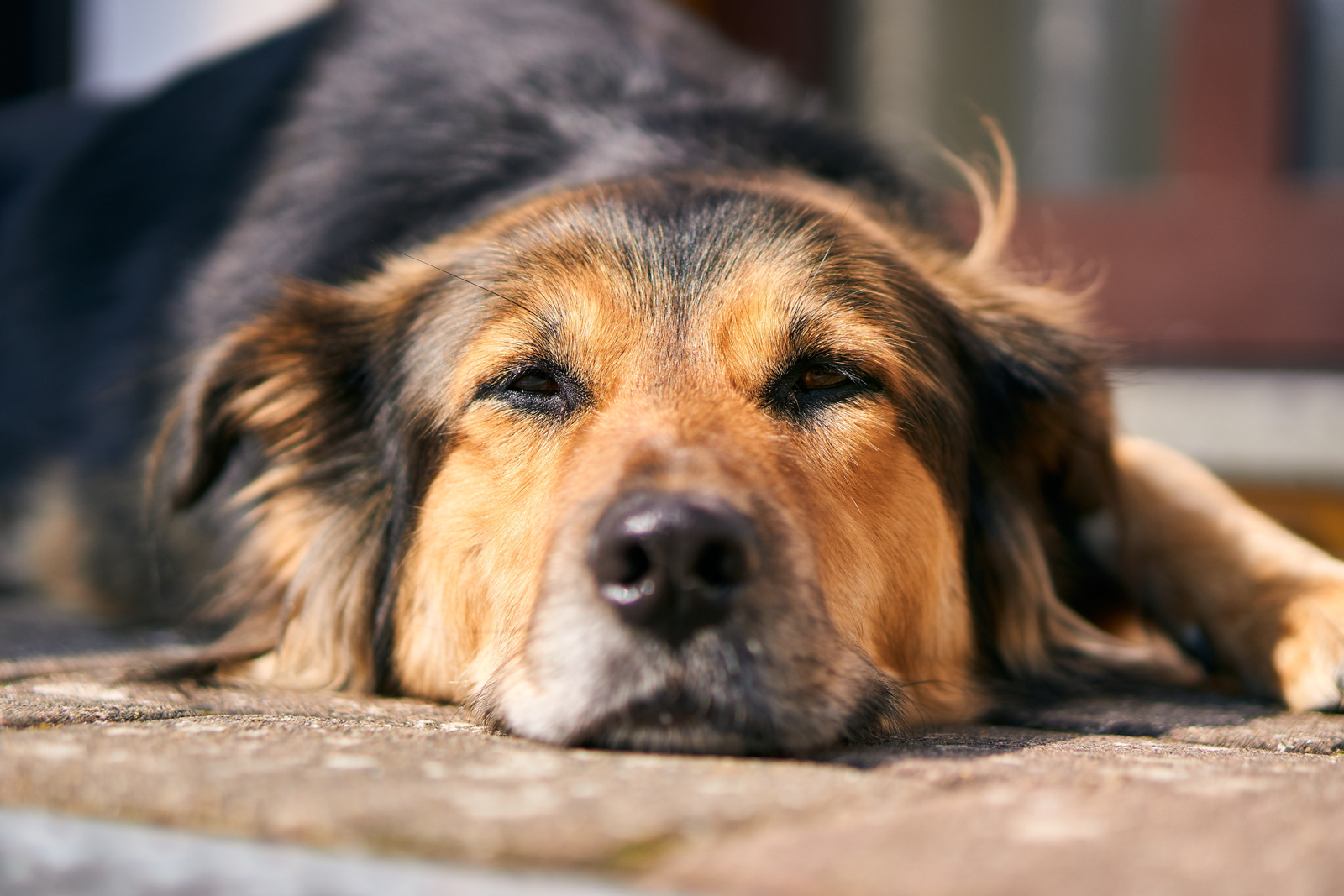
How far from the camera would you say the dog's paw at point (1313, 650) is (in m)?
2.12

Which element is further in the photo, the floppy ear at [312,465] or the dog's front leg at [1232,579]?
the floppy ear at [312,465]

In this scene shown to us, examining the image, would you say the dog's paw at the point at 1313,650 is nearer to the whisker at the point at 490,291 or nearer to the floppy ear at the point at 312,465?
the whisker at the point at 490,291

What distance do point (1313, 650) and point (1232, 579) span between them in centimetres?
31

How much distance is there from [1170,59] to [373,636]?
4.93 m

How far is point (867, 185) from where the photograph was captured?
121 inches

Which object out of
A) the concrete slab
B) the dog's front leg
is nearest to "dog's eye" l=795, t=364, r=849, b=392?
the dog's front leg

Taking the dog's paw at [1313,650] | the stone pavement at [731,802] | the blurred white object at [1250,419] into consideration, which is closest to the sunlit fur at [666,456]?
the stone pavement at [731,802]

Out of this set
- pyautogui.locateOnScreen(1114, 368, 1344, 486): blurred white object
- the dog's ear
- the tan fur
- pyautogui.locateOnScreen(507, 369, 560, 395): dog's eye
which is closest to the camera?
the tan fur

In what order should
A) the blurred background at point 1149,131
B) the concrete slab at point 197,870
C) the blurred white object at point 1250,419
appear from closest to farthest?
the concrete slab at point 197,870 < the blurred white object at point 1250,419 < the blurred background at point 1149,131

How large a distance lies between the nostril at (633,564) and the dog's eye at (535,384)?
0.61 meters

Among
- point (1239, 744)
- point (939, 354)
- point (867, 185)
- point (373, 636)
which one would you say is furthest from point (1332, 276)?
point (373, 636)

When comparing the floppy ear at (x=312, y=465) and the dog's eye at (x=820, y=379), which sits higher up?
the dog's eye at (x=820, y=379)

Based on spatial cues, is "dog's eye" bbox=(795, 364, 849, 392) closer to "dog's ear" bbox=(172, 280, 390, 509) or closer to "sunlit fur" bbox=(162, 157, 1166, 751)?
"sunlit fur" bbox=(162, 157, 1166, 751)

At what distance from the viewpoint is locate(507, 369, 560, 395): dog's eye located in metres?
2.21
